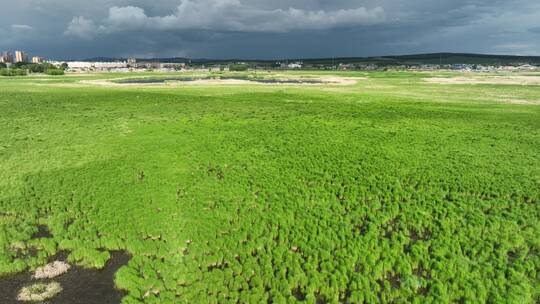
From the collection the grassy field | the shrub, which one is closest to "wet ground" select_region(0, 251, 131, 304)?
the shrub

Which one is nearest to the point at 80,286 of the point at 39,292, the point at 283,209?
the point at 39,292

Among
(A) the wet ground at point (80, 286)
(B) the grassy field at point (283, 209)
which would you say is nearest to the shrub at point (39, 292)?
(A) the wet ground at point (80, 286)

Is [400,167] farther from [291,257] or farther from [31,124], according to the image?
[31,124]

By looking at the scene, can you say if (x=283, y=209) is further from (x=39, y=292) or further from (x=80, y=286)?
(x=39, y=292)

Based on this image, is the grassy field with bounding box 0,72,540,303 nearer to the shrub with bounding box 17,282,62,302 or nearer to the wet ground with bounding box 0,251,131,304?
the wet ground with bounding box 0,251,131,304

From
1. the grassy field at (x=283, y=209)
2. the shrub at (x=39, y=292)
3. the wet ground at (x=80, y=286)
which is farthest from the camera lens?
the grassy field at (x=283, y=209)

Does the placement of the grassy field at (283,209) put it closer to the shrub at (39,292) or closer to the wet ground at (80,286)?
the wet ground at (80,286)
